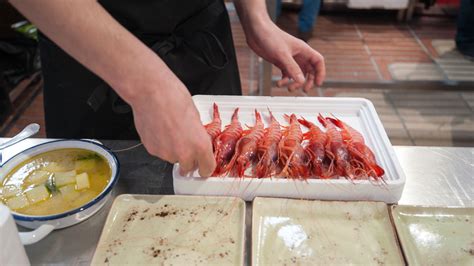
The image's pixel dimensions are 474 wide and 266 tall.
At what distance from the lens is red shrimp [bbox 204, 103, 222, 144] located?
146 centimetres

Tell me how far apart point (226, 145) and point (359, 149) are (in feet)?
1.44

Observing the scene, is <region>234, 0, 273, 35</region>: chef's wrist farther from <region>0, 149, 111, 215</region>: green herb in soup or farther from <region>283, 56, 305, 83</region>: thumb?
<region>0, 149, 111, 215</region>: green herb in soup

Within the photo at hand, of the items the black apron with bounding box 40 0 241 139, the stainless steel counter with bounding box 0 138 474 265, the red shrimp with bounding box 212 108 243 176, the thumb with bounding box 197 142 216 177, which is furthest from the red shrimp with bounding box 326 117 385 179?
the black apron with bounding box 40 0 241 139

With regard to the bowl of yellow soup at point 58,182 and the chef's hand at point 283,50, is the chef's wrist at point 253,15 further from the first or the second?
the bowl of yellow soup at point 58,182

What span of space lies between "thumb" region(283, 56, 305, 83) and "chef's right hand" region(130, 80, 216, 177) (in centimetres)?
68

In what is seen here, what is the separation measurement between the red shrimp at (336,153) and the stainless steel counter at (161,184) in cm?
19

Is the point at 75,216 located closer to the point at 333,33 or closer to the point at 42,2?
the point at 42,2

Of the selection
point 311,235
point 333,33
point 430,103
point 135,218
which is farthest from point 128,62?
point 333,33

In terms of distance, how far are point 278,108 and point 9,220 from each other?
1.02m

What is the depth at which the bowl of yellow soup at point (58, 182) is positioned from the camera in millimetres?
1119

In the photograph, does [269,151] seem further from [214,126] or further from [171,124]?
[171,124]

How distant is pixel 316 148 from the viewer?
1.42 m

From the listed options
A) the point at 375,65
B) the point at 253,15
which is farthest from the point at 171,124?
the point at 375,65

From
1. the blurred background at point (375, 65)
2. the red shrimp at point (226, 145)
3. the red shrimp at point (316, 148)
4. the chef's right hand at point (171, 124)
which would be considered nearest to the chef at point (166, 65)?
the chef's right hand at point (171, 124)
